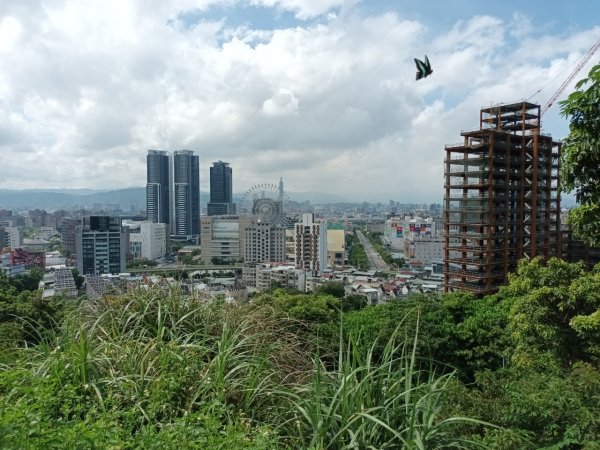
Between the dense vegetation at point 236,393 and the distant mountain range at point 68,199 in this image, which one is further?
the distant mountain range at point 68,199

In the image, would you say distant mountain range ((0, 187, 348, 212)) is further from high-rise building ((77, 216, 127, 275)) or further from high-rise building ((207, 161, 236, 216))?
high-rise building ((77, 216, 127, 275))

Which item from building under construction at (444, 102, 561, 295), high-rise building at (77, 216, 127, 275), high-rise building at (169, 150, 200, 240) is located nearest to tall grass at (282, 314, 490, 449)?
building under construction at (444, 102, 561, 295)

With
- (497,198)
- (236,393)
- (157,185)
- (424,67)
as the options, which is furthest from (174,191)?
(236,393)

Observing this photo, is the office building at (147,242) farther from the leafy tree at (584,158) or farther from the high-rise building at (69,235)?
the leafy tree at (584,158)

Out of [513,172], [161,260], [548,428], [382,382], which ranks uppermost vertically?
[513,172]

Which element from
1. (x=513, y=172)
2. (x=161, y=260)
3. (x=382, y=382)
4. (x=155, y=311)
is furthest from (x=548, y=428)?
(x=161, y=260)

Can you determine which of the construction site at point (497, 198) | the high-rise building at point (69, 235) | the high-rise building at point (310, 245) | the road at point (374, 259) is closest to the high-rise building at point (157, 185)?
the high-rise building at point (69, 235)

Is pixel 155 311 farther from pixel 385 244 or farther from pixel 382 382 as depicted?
pixel 385 244
